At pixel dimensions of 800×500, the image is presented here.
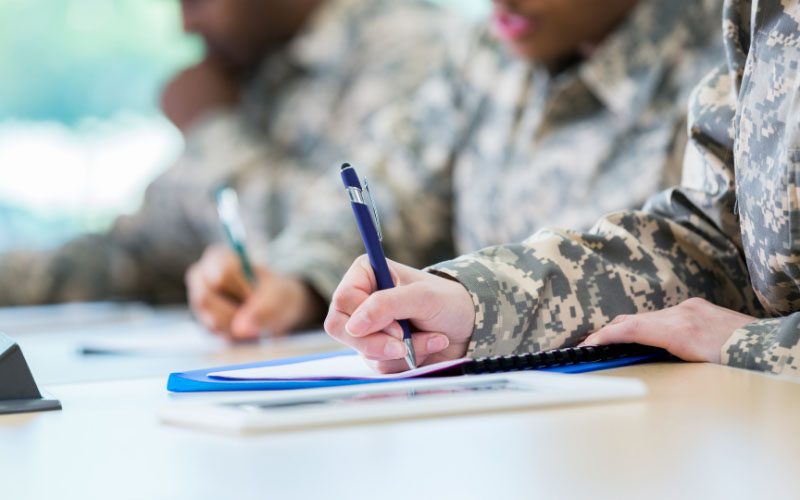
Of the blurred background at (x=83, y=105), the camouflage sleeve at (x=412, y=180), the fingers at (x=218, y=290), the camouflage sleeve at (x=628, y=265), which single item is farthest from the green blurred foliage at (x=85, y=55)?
the camouflage sleeve at (x=628, y=265)

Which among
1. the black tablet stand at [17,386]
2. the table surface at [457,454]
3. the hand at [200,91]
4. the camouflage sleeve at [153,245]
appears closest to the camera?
the table surface at [457,454]

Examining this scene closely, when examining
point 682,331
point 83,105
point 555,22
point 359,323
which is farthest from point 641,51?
point 83,105

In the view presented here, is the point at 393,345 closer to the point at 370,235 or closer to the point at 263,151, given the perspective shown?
the point at 370,235

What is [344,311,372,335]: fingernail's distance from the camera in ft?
2.08

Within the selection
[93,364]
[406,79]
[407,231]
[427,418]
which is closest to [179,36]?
[406,79]

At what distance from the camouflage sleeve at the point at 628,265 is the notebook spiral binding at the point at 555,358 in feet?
0.19

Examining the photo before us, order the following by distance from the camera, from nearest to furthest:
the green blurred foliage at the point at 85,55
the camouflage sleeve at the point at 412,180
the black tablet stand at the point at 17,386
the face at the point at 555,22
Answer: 1. the black tablet stand at the point at 17,386
2. the face at the point at 555,22
3. the camouflage sleeve at the point at 412,180
4. the green blurred foliage at the point at 85,55

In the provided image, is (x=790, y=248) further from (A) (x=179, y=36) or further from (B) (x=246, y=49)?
(A) (x=179, y=36)

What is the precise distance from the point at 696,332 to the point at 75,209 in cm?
239

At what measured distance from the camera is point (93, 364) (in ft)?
3.25

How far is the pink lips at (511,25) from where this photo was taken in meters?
1.44

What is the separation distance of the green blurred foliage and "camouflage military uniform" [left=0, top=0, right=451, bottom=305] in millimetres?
420

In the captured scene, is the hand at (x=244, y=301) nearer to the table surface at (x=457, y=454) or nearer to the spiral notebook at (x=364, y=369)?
the spiral notebook at (x=364, y=369)

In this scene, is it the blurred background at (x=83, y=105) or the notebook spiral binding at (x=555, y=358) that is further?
the blurred background at (x=83, y=105)
